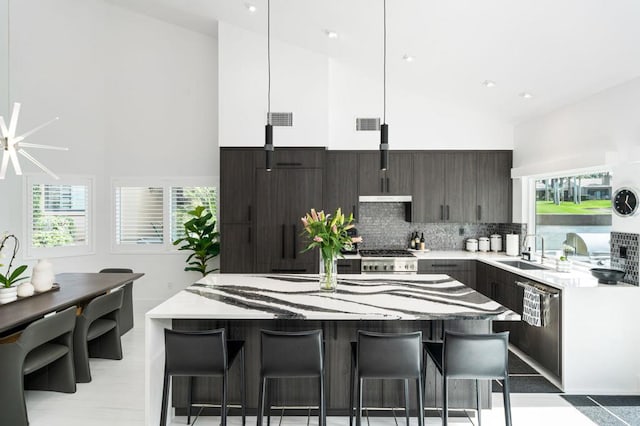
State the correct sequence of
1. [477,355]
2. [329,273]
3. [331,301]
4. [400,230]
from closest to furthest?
[477,355] < [331,301] < [329,273] < [400,230]

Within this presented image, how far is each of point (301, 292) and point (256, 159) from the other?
2609 mm

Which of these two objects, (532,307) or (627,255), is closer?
(627,255)

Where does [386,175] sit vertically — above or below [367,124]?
below

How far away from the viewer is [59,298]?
365 centimetres

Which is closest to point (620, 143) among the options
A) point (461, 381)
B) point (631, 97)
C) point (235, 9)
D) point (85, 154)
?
point (631, 97)

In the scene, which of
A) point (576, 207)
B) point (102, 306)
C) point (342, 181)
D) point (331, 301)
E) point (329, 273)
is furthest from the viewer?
point (342, 181)

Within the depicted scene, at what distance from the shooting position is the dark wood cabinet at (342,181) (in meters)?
5.79

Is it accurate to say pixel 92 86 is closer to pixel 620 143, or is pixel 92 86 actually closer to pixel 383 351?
pixel 383 351

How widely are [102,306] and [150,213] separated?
2589 millimetres

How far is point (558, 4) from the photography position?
2959 millimetres

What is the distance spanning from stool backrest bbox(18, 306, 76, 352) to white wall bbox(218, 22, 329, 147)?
9.25 ft

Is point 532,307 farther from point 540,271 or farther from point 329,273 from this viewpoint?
point 329,273

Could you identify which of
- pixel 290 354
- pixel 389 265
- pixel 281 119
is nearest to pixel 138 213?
pixel 281 119

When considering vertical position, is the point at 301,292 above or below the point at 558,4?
below
